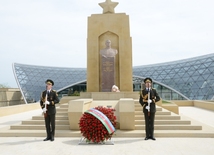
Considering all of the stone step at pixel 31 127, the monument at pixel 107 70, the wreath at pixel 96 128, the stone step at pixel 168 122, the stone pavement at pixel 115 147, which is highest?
the monument at pixel 107 70

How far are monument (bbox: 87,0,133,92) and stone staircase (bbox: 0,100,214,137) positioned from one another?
575 centimetres

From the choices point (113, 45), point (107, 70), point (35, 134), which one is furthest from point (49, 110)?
point (113, 45)

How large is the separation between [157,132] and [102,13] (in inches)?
430

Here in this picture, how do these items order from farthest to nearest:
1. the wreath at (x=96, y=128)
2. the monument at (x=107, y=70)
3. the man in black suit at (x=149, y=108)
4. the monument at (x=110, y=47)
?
the monument at (x=110, y=47) < the monument at (x=107, y=70) < the man in black suit at (x=149, y=108) < the wreath at (x=96, y=128)

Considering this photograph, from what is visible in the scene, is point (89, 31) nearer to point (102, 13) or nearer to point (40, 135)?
point (102, 13)

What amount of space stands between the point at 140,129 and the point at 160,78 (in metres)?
42.3

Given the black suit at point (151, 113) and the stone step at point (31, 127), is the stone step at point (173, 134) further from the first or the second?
the stone step at point (31, 127)

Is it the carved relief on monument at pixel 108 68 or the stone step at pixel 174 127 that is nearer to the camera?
the stone step at pixel 174 127

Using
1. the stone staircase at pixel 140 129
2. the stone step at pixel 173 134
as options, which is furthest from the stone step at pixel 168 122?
the stone step at pixel 173 134

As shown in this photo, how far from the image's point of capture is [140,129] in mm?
8203

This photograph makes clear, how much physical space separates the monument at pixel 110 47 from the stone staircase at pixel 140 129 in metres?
5.75

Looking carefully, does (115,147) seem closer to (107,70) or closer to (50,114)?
(50,114)

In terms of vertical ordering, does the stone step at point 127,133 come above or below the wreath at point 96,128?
below

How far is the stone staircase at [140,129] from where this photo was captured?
744cm
